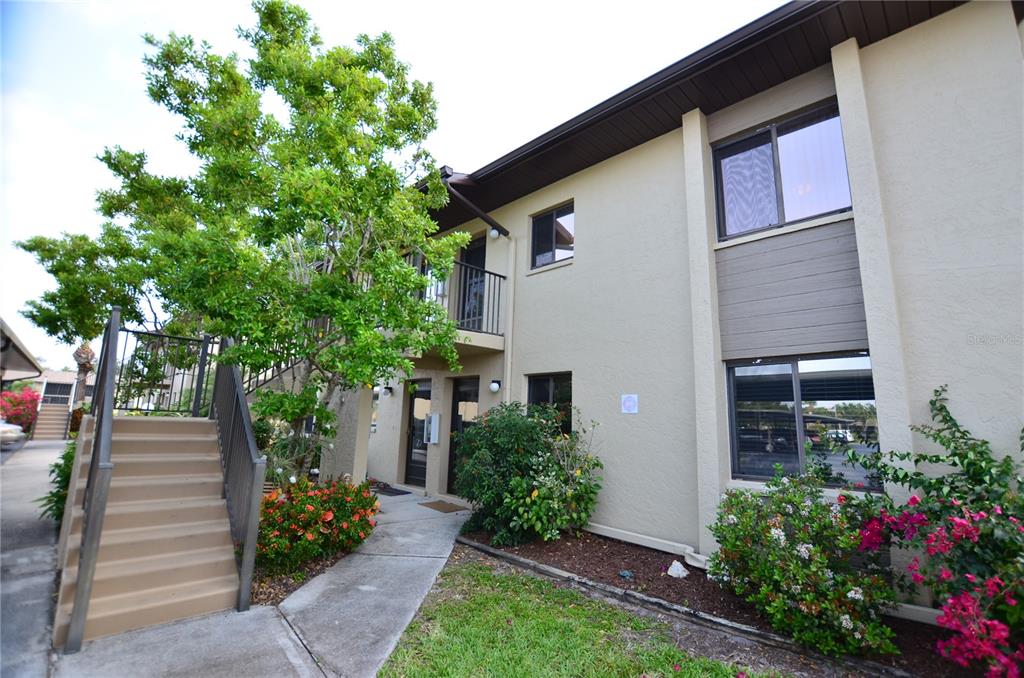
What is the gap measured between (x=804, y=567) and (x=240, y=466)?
17.8ft

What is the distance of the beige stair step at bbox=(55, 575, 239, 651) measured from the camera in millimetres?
3369

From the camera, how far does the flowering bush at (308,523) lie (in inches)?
180

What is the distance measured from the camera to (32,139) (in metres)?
3.94

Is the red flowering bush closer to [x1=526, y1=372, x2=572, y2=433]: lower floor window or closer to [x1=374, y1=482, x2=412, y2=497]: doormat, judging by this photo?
[x1=374, y1=482, x2=412, y2=497]: doormat

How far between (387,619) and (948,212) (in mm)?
6542

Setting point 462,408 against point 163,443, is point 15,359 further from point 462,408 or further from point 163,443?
point 462,408

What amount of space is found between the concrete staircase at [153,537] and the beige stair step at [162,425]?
0.03 ft

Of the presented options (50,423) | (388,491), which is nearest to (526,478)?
(388,491)

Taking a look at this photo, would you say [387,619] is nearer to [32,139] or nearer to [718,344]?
[718,344]

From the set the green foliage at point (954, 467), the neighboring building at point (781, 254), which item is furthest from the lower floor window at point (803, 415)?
the green foliage at point (954, 467)

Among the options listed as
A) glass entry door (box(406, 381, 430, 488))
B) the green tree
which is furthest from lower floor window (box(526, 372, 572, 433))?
glass entry door (box(406, 381, 430, 488))

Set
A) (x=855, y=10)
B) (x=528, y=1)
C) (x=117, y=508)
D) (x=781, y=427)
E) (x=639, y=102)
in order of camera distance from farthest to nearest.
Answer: (x=528, y=1) < (x=639, y=102) < (x=781, y=427) < (x=855, y=10) < (x=117, y=508)

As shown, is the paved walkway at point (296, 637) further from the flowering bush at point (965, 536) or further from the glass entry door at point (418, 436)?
the glass entry door at point (418, 436)

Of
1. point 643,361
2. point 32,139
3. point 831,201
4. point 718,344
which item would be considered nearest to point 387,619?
point 643,361
